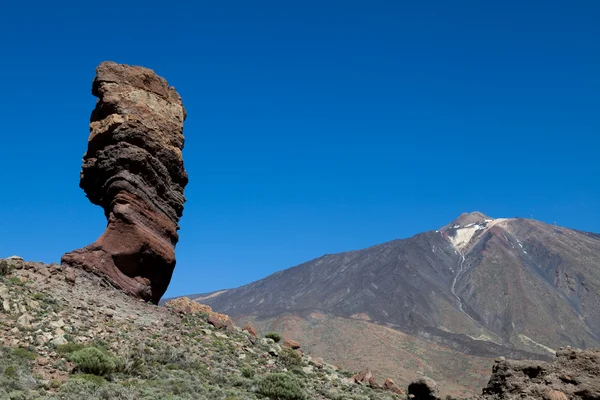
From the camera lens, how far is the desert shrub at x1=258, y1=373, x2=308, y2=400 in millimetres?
14758

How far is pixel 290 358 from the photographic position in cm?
2000

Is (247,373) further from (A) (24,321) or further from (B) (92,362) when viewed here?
(A) (24,321)

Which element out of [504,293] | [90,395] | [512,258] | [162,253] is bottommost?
[90,395]

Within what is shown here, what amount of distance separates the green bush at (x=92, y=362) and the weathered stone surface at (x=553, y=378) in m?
8.35

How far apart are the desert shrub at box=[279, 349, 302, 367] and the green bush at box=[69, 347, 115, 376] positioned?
815 centimetres

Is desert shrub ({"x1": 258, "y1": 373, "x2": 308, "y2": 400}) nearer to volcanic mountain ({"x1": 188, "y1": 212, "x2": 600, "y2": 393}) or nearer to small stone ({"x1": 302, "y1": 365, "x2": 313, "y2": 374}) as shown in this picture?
small stone ({"x1": 302, "y1": 365, "x2": 313, "y2": 374})

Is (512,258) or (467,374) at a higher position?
(512,258)

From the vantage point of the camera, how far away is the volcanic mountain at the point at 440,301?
7669 cm

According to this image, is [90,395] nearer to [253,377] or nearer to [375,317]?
[253,377]

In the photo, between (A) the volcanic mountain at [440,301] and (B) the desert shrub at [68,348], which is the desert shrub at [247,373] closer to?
(B) the desert shrub at [68,348]

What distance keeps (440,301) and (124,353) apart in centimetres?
12522

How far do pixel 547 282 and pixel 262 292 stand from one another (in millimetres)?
81705

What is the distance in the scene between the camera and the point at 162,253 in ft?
68.4

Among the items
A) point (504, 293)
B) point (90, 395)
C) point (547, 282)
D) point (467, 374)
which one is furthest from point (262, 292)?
point (90, 395)
